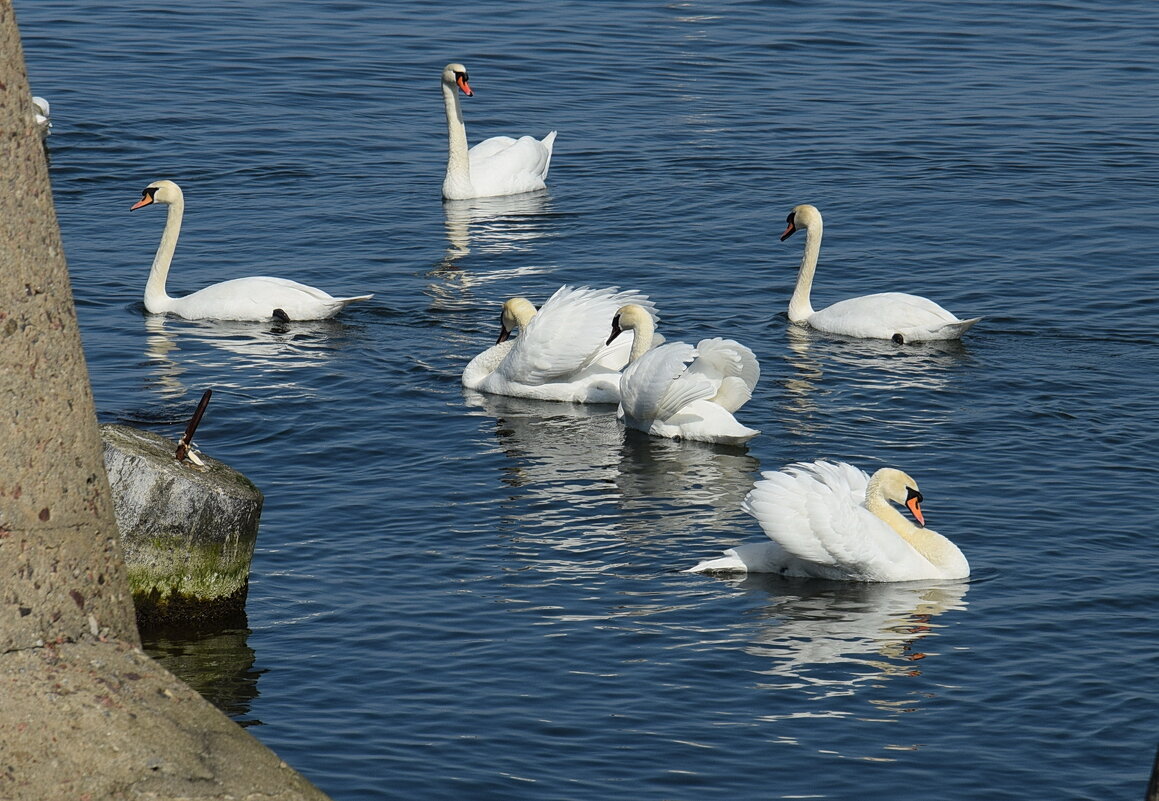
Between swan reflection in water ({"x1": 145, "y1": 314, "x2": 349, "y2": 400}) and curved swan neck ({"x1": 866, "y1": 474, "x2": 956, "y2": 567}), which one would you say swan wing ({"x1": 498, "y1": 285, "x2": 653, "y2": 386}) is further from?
curved swan neck ({"x1": 866, "y1": 474, "x2": 956, "y2": 567})

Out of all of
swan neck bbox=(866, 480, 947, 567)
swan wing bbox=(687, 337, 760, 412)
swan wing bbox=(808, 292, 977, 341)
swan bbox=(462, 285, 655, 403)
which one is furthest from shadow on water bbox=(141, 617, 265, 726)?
swan wing bbox=(808, 292, 977, 341)

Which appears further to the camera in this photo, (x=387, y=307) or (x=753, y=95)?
(x=753, y=95)

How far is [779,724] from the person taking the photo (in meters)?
8.45

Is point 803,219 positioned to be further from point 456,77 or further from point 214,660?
point 214,660

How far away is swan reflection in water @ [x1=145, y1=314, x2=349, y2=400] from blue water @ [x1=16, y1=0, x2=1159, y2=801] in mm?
52

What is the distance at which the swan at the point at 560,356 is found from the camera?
14195 millimetres

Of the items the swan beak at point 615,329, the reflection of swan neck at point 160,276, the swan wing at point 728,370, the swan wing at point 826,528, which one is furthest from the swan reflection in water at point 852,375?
the reflection of swan neck at point 160,276

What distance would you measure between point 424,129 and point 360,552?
48.7 feet

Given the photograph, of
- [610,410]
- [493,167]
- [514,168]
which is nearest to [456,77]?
[493,167]

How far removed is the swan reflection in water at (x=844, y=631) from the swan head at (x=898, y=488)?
0.60 m

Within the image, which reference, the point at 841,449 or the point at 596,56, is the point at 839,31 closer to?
the point at 596,56

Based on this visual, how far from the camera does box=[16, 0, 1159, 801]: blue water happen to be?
334 inches

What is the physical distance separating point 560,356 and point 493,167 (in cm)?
816

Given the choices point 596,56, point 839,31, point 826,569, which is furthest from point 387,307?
point 839,31
